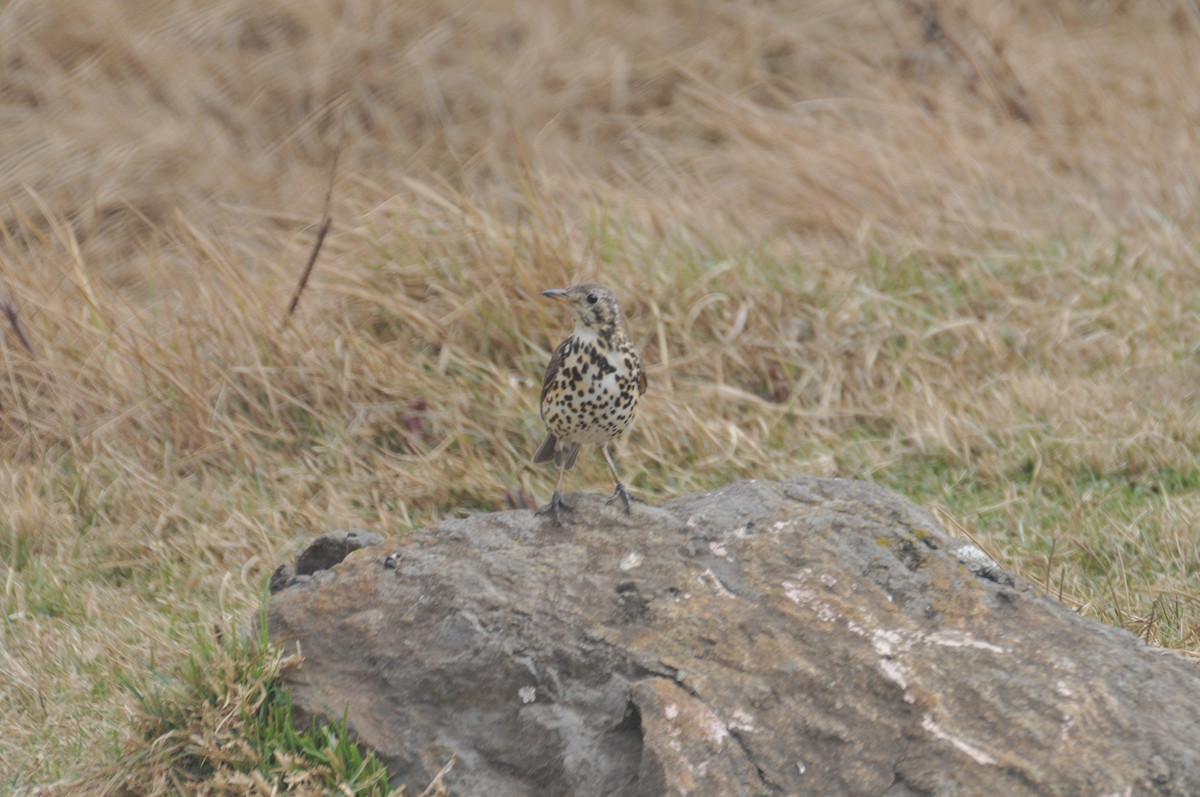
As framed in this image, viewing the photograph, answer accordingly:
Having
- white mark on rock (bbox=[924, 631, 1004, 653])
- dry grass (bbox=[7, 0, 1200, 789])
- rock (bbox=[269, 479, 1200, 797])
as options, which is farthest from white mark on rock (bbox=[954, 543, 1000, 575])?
dry grass (bbox=[7, 0, 1200, 789])

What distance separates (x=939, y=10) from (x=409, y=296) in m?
4.60

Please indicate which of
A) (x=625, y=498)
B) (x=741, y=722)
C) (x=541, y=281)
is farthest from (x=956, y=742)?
(x=541, y=281)

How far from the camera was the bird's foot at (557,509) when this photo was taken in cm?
356

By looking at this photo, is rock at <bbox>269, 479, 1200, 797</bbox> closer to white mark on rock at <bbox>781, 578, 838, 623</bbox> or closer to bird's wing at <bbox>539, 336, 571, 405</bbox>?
white mark on rock at <bbox>781, 578, 838, 623</bbox>

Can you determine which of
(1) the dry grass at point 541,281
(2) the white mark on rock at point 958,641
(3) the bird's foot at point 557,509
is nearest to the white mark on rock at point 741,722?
(2) the white mark on rock at point 958,641

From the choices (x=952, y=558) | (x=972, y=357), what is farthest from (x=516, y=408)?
(x=952, y=558)

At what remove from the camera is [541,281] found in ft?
20.0

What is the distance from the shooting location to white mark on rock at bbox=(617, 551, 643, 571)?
133 inches

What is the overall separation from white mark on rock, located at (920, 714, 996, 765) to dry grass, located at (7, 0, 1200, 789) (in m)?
1.22

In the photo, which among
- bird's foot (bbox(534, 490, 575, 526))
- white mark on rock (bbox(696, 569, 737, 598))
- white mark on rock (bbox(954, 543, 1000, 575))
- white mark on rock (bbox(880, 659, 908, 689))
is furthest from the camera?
bird's foot (bbox(534, 490, 575, 526))

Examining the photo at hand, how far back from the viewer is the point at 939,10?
9.14 meters

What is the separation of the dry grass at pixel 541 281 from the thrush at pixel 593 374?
124 centimetres

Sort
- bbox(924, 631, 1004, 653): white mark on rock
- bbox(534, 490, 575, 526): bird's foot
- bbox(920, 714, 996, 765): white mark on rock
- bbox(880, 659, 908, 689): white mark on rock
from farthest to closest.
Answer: bbox(534, 490, 575, 526): bird's foot → bbox(924, 631, 1004, 653): white mark on rock → bbox(880, 659, 908, 689): white mark on rock → bbox(920, 714, 996, 765): white mark on rock

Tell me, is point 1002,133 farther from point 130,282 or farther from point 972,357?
point 130,282
